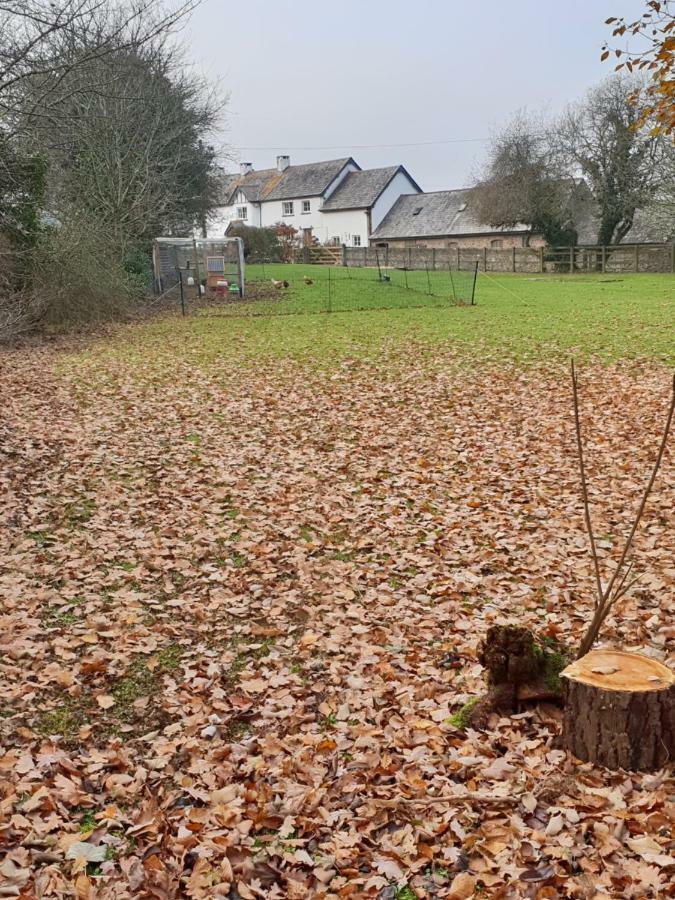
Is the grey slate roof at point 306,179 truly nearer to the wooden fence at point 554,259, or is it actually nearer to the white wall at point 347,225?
the white wall at point 347,225

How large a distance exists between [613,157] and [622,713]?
4975 centimetres

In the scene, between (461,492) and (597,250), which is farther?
(597,250)

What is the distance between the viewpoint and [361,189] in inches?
2527

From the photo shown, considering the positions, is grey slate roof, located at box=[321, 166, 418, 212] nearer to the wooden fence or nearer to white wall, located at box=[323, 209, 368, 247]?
white wall, located at box=[323, 209, 368, 247]

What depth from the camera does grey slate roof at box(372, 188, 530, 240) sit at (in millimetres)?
57094

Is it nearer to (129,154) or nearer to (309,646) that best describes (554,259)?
(129,154)

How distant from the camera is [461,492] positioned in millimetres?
7977

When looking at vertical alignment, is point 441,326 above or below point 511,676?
above

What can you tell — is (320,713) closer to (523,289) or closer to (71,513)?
(71,513)

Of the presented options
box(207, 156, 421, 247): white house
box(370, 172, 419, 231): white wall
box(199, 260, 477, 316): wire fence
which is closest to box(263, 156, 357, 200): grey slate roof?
box(207, 156, 421, 247): white house

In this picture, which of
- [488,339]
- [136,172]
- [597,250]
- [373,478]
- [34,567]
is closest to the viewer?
[34,567]

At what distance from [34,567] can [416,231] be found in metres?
57.1

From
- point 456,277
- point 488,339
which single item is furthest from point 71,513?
point 456,277

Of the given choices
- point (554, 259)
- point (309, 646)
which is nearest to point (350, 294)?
point (554, 259)
